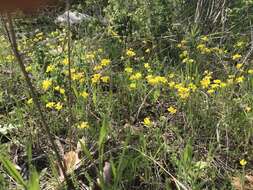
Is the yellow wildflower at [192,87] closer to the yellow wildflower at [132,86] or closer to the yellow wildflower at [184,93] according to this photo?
the yellow wildflower at [184,93]

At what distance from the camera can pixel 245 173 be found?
227 cm

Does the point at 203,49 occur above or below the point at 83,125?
above

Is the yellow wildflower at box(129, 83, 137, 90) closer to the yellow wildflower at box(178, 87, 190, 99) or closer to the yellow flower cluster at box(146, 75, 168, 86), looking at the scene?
the yellow flower cluster at box(146, 75, 168, 86)

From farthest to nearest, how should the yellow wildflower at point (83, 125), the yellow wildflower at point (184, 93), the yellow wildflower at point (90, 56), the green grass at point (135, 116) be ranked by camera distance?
the yellow wildflower at point (90, 56)
the yellow wildflower at point (184, 93)
the yellow wildflower at point (83, 125)
the green grass at point (135, 116)

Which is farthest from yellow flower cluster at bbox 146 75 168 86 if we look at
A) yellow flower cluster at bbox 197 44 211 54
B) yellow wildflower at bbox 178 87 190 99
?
yellow flower cluster at bbox 197 44 211 54

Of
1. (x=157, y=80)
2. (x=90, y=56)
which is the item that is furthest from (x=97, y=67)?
(x=157, y=80)

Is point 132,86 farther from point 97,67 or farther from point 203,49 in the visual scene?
point 203,49

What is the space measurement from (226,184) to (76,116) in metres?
0.84

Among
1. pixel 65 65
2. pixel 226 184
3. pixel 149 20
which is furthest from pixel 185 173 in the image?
pixel 149 20

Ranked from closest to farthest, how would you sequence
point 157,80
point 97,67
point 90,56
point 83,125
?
1. point 83,125
2. point 157,80
3. point 97,67
4. point 90,56

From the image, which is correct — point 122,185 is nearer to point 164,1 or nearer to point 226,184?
point 226,184

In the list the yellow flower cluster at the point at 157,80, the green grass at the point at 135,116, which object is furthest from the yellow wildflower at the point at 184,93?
the yellow flower cluster at the point at 157,80

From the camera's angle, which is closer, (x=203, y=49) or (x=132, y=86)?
(x=132, y=86)

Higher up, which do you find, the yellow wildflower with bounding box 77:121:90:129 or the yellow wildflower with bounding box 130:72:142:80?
the yellow wildflower with bounding box 130:72:142:80
